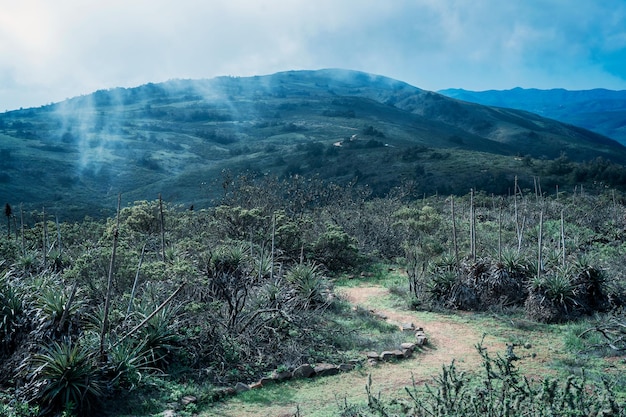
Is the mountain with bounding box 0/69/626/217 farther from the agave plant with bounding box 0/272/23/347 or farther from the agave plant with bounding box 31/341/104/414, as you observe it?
the agave plant with bounding box 31/341/104/414

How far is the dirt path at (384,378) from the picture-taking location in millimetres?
5500

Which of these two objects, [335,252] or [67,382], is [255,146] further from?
[67,382]

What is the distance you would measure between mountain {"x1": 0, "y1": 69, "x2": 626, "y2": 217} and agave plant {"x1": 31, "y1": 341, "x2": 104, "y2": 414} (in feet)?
43.8

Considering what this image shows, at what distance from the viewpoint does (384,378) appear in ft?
20.8

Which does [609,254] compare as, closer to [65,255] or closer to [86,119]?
[65,255]

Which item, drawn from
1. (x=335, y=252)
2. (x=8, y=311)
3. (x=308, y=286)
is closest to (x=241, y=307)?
(x=308, y=286)

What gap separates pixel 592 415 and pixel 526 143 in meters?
74.3

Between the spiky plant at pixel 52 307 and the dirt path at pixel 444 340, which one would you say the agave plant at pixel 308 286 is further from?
the spiky plant at pixel 52 307

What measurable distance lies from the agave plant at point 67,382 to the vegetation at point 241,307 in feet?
0.05

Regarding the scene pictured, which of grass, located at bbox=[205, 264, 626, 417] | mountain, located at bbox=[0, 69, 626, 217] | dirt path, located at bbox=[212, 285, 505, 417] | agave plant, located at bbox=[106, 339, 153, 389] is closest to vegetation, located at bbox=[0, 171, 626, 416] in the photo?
agave plant, located at bbox=[106, 339, 153, 389]

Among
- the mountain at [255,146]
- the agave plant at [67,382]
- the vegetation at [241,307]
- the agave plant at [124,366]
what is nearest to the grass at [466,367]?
the vegetation at [241,307]

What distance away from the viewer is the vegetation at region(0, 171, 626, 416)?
5188 mm

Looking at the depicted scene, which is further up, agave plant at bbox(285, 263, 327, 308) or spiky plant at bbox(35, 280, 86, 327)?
spiky plant at bbox(35, 280, 86, 327)

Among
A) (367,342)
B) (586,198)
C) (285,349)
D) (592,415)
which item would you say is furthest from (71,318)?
(586,198)
